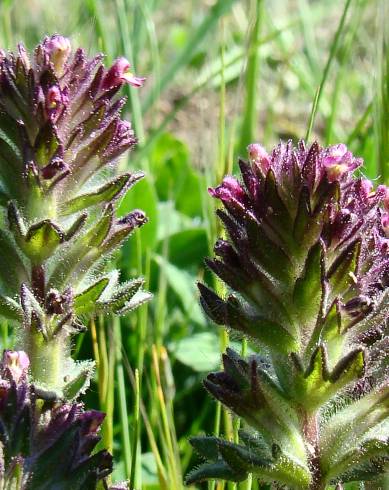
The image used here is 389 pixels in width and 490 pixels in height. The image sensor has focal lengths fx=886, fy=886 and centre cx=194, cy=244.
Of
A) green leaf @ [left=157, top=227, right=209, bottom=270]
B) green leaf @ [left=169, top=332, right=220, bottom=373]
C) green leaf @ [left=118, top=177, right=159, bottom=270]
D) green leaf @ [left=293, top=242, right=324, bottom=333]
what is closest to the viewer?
green leaf @ [left=293, top=242, right=324, bottom=333]

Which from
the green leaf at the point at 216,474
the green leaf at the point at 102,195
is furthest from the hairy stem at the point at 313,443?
the green leaf at the point at 102,195

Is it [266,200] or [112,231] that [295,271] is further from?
[112,231]

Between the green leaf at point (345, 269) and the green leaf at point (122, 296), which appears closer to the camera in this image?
the green leaf at point (345, 269)

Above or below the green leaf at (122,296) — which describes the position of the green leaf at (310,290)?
below

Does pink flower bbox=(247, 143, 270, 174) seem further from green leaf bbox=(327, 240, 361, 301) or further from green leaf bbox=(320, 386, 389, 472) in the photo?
green leaf bbox=(320, 386, 389, 472)

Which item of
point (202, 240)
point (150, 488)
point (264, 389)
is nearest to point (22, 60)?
point (264, 389)

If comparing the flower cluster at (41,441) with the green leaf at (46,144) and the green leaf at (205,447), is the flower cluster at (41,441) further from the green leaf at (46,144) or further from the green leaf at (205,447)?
the green leaf at (46,144)

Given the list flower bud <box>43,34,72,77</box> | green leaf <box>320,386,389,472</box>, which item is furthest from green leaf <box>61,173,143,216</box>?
green leaf <box>320,386,389,472</box>

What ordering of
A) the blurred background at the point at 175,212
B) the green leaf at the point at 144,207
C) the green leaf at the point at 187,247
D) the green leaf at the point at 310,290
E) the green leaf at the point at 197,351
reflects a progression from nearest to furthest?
1. the green leaf at the point at 310,290
2. the blurred background at the point at 175,212
3. the green leaf at the point at 197,351
4. the green leaf at the point at 144,207
5. the green leaf at the point at 187,247
